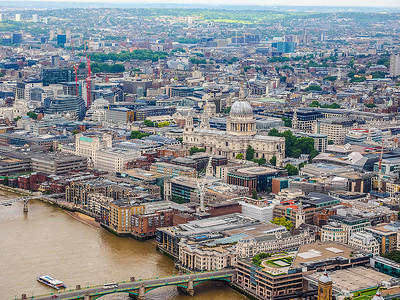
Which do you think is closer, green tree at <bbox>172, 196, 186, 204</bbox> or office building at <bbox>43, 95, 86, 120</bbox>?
green tree at <bbox>172, 196, 186, 204</bbox>

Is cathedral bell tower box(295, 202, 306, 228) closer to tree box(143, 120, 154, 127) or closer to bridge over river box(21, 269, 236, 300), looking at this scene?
bridge over river box(21, 269, 236, 300)

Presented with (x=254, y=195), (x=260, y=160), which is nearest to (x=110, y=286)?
(x=254, y=195)

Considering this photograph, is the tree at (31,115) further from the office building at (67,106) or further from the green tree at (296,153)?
the green tree at (296,153)

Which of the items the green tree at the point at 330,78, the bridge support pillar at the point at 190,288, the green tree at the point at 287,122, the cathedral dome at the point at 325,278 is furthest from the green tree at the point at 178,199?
the green tree at the point at 330,78

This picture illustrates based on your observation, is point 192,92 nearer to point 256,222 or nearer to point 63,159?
point 63,159

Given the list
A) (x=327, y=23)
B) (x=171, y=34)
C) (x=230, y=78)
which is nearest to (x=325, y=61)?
(x=230, y=78)

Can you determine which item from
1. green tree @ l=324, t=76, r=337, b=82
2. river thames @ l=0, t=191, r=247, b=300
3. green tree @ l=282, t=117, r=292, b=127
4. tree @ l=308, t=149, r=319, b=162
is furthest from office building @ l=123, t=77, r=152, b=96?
river thames @ l=0, t=191, r=247, b=300

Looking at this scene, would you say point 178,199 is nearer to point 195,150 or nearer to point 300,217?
point 300,217

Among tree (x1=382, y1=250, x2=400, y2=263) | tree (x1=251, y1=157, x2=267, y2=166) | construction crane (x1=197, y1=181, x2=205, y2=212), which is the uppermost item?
construction crane (x1=197, y1=181, x2=205, y2=212)
